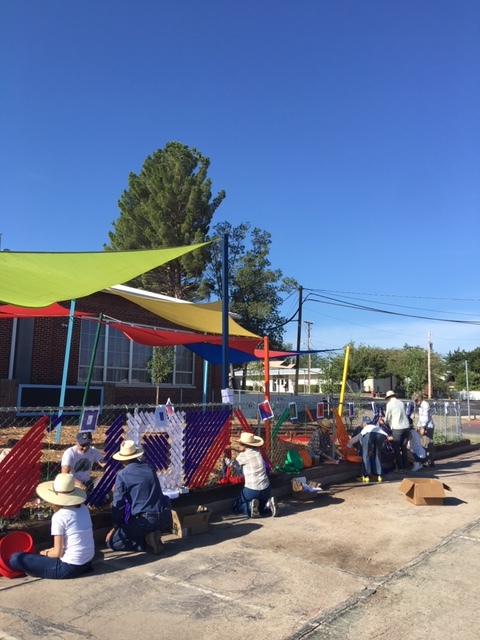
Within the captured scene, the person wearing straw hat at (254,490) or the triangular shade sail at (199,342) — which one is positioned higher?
the triangular shade sail at (199,342)

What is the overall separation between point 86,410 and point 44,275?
1658 millimetres

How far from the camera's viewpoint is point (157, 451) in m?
6.97

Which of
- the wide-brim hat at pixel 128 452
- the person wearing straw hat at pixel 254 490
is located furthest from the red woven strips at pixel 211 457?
the wide-brim hat at pixel 128 452

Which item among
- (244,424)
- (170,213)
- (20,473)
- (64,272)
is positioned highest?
(170,213)

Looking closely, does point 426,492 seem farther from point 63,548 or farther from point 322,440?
point 63,548

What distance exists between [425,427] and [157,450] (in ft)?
28.5

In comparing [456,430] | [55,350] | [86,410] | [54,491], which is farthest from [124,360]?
[54,491]

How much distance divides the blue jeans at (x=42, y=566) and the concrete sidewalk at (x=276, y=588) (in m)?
0.08

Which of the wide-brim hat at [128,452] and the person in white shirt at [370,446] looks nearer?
the wide-brim hat at [128,452]

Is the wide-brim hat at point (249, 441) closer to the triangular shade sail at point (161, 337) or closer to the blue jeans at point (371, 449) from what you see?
the blue jeans at point (371, 449)

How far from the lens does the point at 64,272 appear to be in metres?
6.46

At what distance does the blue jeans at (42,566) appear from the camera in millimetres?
4691

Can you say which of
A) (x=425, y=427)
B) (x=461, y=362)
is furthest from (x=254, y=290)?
(x=461, y=362)

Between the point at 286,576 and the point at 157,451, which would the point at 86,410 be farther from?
the point at 286,576
